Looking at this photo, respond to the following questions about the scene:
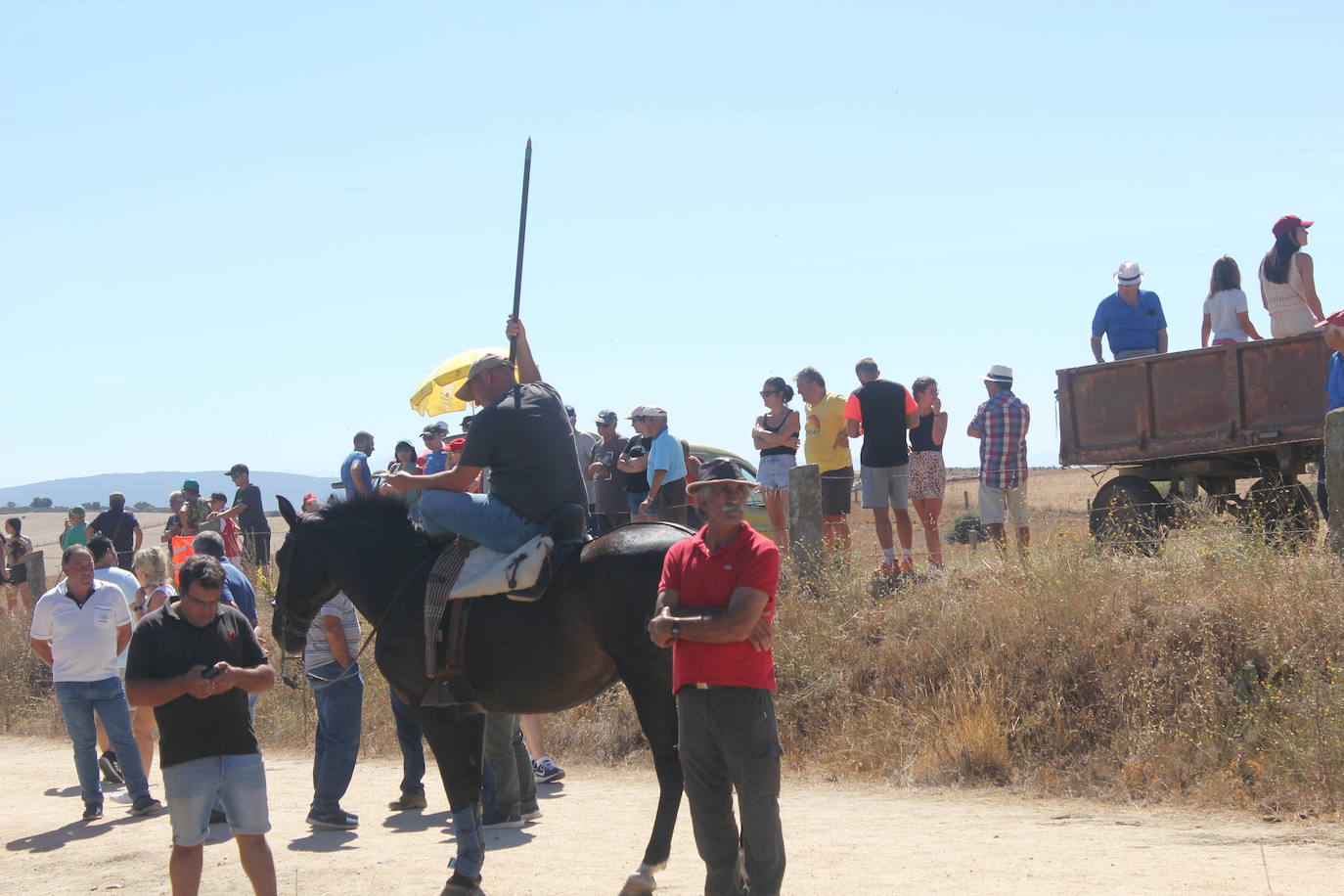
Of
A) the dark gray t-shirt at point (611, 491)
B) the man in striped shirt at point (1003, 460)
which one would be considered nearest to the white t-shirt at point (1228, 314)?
the man in striped shirt at point (1003, 460)

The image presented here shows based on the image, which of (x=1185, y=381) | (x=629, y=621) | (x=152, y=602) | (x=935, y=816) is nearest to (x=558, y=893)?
(x=629, y=621)

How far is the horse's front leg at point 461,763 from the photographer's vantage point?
292 inches

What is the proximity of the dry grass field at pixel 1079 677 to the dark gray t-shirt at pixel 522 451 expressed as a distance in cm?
403

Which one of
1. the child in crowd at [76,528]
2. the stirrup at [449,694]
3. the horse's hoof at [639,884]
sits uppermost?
the child in crowd at [76,528]

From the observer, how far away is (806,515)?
489 inches

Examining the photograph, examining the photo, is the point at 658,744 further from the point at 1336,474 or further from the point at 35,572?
the point at 35,572

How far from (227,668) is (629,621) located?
2086 mm

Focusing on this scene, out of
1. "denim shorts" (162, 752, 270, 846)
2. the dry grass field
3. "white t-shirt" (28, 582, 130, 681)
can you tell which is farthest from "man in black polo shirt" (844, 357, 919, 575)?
"denim shorts" (162, 752, 270, 846)

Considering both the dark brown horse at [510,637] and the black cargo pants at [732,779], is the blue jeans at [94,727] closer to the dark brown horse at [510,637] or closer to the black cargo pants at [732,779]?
the dark brown horse at [510,637]

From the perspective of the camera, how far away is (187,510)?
12.1 m

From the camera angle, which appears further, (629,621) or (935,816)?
(935,816)

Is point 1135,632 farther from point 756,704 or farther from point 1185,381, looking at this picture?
point 756,704

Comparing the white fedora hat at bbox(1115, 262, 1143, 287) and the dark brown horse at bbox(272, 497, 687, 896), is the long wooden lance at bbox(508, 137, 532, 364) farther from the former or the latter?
the white fedora hat at bbox(1115, 262, 1143, 287)

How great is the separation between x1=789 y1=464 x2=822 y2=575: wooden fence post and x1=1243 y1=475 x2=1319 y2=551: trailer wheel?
373 centimetres
